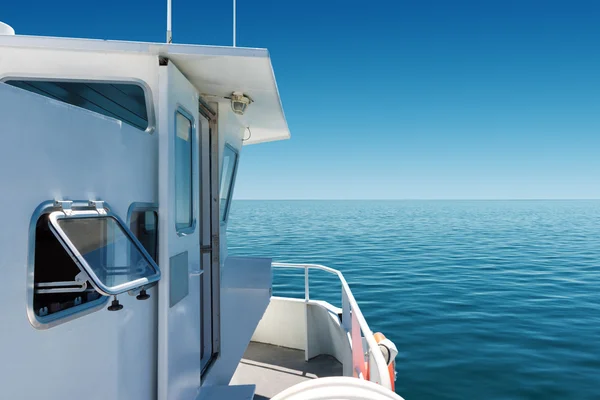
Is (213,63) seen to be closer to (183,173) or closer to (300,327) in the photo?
(183,173)

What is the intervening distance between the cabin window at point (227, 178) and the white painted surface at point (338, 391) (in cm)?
294

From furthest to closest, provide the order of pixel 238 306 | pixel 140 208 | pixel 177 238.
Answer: pixel 238 306
pixel 177 238
pixel 140 208

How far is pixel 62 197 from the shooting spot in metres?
1.51

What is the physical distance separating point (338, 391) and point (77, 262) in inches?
43.8

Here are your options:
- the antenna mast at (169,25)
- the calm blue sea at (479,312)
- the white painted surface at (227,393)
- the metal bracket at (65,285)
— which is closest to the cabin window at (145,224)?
the metal bracket at (65,285)

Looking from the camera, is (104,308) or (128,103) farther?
(128,103)

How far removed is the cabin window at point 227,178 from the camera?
4375mm

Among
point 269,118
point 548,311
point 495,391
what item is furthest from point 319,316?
point 548,311

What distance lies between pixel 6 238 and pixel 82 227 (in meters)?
0.36

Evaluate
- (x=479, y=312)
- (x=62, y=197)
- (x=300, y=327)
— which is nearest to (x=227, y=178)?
(x=300, y=327)

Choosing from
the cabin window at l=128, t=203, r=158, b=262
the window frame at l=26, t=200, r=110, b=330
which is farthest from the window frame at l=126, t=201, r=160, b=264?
Answer: the window frame at l=26, t=200, r=110, b=330

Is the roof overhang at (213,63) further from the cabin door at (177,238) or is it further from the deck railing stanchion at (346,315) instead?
the deck railing stanchion at (346,315)

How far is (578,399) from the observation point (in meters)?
5.22

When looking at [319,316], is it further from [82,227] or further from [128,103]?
[82,227]
